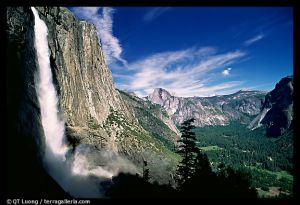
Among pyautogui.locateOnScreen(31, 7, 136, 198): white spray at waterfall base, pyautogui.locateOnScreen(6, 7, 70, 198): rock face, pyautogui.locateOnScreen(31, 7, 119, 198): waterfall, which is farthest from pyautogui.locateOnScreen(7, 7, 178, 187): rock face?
pyautogui.locateOnScreen(6, 7, 70, 198): rock face

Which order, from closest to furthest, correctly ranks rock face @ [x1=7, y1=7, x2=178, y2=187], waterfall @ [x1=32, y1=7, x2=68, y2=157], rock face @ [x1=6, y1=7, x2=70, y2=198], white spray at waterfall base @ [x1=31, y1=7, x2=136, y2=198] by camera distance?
1. rock face @ [x1=6, y1=7, x2=70, y2=198]
2. white spray at waterfall base @ [x1=31, y1=7, x2=136, y2=198]
3. waterfall @ [x1=32, y1=7, x2=68, y2=157]
4. rock face @ [x1=7, y1=7, x2=178, y2=187]

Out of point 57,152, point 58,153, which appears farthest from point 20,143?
point 58,153

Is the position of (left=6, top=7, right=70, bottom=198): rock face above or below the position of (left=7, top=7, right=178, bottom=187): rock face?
below

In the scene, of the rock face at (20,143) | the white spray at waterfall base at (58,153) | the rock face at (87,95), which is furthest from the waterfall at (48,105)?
the rock face at (20,143)

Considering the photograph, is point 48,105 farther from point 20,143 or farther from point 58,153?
point 20,143

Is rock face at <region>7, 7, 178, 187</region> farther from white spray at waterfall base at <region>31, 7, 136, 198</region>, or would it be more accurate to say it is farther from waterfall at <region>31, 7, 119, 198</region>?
waterfall at <region>31, 7, 119, 198</region>

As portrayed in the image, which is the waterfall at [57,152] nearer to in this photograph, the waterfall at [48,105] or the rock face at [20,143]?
the waterfall at [48,105]

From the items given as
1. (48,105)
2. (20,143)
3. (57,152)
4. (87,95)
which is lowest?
(57,152)

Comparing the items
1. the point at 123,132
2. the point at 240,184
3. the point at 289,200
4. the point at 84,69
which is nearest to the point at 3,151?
the point at 289,200

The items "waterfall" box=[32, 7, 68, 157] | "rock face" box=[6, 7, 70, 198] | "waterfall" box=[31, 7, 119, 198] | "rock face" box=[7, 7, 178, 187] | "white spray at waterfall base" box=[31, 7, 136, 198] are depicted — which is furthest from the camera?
"rock face" box=[7, 7, 178, 187]

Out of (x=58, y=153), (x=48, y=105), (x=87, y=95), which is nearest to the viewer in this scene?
(x=58, y=153)

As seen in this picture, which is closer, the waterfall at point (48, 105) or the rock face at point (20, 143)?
the rock face at point (20, 143)
